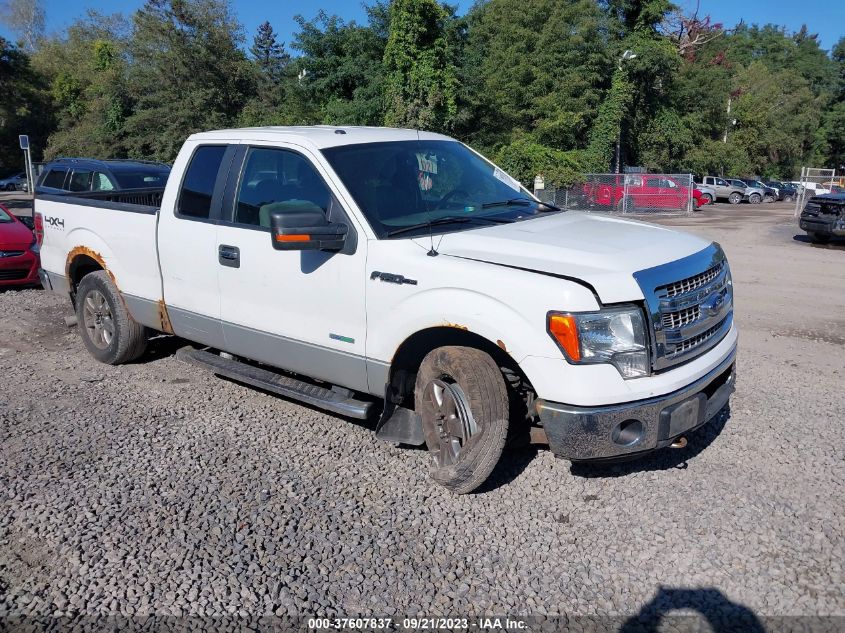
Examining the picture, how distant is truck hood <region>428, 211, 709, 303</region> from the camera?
360 centimetres

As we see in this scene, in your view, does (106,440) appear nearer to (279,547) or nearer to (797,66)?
(279,547)

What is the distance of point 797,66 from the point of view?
85125 mm

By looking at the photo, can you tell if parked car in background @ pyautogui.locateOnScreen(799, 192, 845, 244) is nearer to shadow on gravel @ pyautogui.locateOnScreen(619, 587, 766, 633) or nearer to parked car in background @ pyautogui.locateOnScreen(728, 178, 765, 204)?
shadow on gravel @ pyautogui.locateOnScreen(619, 587, 766, 633)

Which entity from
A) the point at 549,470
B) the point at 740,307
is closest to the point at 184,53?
the point at 740,307

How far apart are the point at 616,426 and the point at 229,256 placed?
9.42 feet

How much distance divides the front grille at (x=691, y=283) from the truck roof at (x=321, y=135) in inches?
87.9

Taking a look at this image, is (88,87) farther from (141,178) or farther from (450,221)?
(450,221)

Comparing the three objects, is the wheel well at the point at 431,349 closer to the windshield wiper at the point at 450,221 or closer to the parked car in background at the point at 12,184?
the windshield wiper at the point at 450,221

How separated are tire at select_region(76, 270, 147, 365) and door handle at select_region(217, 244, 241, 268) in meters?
1.62

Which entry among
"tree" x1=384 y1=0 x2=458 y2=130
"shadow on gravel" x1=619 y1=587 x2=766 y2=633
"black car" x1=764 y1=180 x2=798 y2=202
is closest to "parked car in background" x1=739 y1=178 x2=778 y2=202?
"black car" x1=764 y1=180 x2=798 y2=202

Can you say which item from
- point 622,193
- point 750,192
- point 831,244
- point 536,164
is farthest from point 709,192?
point 831,244

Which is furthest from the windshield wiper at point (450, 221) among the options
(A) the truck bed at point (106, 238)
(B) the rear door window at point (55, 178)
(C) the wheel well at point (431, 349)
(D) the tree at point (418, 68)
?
(D) the tree at point (418, 68)

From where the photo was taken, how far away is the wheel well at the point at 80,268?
21.5 ft

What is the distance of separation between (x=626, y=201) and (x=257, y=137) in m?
25.4
